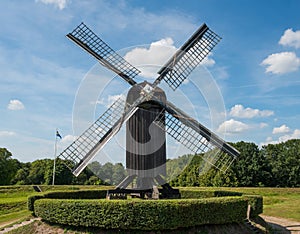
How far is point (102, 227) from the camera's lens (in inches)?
402

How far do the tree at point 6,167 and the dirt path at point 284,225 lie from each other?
37.6 m

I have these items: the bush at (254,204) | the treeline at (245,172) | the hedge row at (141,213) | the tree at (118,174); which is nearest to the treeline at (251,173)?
the treeline at (245,172)

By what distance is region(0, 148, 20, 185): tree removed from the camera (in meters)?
42.4

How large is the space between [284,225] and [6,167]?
128 ft

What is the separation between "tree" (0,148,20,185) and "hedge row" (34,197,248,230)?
35.7 metres

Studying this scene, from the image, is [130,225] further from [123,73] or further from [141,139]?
[123,73]

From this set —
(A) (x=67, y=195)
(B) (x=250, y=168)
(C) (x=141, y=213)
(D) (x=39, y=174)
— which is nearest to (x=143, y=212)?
(C) (x=141, y=213)

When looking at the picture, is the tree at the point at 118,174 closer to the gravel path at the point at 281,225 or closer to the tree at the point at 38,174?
the gravel path at the point at 281,225

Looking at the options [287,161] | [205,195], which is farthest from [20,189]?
[287,161]

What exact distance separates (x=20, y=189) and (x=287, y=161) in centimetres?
3244

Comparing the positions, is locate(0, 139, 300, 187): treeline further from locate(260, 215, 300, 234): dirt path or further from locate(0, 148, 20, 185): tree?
locate(260, 215, 300, 234): dirt path

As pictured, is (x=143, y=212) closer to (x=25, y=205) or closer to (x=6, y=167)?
(x=25, y=205)

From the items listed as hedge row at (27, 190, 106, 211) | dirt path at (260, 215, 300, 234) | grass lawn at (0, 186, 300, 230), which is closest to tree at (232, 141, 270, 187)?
grass lawn at (0, 186, 300, 230)

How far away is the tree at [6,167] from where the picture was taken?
4238 cm
